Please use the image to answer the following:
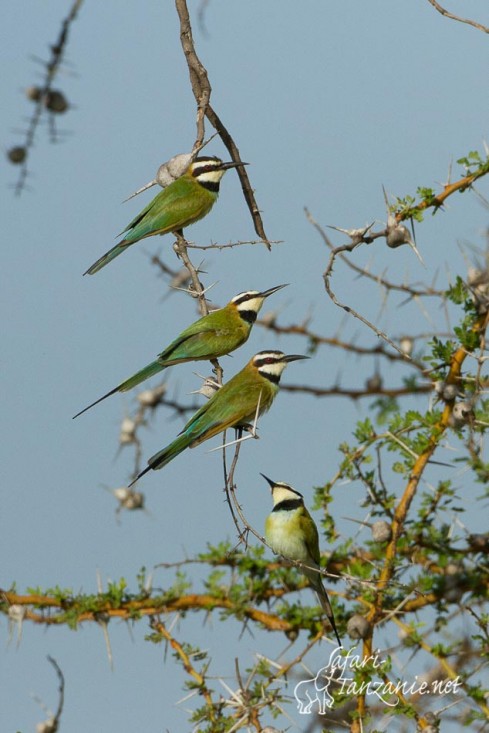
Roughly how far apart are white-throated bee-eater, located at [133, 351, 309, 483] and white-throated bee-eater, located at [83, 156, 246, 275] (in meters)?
1.07

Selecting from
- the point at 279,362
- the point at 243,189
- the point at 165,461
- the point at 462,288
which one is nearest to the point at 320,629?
the point at 165,461

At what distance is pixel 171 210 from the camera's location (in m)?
4.95

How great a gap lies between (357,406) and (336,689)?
4.49ft

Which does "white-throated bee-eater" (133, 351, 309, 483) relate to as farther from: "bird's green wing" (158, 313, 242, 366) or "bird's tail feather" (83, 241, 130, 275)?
"bird's tail feather" (83, 241, 130, 275)

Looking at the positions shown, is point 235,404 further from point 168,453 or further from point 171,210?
point 171,210

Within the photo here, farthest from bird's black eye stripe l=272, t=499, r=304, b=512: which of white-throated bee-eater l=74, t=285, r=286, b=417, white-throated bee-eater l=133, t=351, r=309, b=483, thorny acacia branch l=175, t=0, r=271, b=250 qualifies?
thorny acacia branch l=175, t=0, r=271, b=250

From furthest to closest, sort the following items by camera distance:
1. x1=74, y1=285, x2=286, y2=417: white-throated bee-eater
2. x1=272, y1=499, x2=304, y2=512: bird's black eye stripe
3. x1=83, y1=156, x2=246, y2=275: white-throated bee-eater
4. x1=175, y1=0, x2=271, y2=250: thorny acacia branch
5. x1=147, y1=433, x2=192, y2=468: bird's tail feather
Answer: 1. x1=83, y1=156, x2=246, y2=275: white-throated bee-eater
2. x1=272, y1=499, x2=304, y2=512: bird's black eye stripe
3. x1=74, y1=285, x2=286, y2=417: white-throated bee-eater
4. x1=175, y1=0, x2=271, y2=250: thorny acacia branch
5. x1=147, y1=433, x2=192, y2=468: bird's tail feather

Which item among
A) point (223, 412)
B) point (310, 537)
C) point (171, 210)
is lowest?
point (310, 537)

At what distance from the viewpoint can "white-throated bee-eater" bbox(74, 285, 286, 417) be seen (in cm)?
404

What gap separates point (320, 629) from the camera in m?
3.68

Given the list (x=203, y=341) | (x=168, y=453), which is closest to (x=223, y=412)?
(x=168, y=453)

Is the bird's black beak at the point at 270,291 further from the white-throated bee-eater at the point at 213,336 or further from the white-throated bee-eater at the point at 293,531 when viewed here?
the white-throated bee-eater at the point at 293,531

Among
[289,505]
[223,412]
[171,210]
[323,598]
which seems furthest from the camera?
[171,210]

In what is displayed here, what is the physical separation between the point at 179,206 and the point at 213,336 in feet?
3.65
